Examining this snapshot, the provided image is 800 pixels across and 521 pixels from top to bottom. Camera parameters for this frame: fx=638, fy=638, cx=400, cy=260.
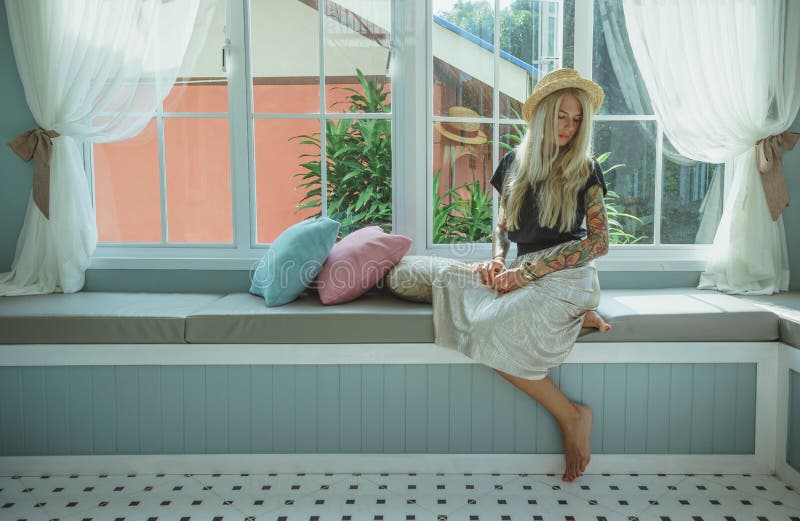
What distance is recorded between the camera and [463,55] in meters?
3.41

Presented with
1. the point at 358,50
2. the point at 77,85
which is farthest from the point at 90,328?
the point at 358,50

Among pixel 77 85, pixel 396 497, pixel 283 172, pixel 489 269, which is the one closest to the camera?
pixel 396 497

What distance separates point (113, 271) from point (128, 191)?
1.46 ft

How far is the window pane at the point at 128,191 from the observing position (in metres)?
3.46

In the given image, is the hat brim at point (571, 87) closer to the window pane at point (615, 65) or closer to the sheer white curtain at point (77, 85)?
the window pane at point (615, 65)

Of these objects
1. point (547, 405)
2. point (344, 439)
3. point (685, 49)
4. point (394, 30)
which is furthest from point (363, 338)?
point (685, 49)

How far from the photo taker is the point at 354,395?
2756 millimetres

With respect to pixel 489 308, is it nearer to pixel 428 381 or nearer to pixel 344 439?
pixel 428 381

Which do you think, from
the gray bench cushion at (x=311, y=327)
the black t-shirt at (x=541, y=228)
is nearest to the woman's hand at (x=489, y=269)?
the black t-shirt at (x=541, y=228)

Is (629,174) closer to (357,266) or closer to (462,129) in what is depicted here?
(462,129)

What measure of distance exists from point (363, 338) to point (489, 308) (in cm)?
54

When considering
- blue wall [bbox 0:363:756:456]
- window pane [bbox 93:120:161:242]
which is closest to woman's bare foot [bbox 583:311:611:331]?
blue wall [bbox 0:363:756:456]

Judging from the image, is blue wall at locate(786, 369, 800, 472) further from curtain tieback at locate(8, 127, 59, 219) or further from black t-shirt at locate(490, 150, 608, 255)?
curtain tieback at locate(8, 127, 59, 219)

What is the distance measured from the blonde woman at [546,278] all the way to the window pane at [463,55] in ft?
2.11
